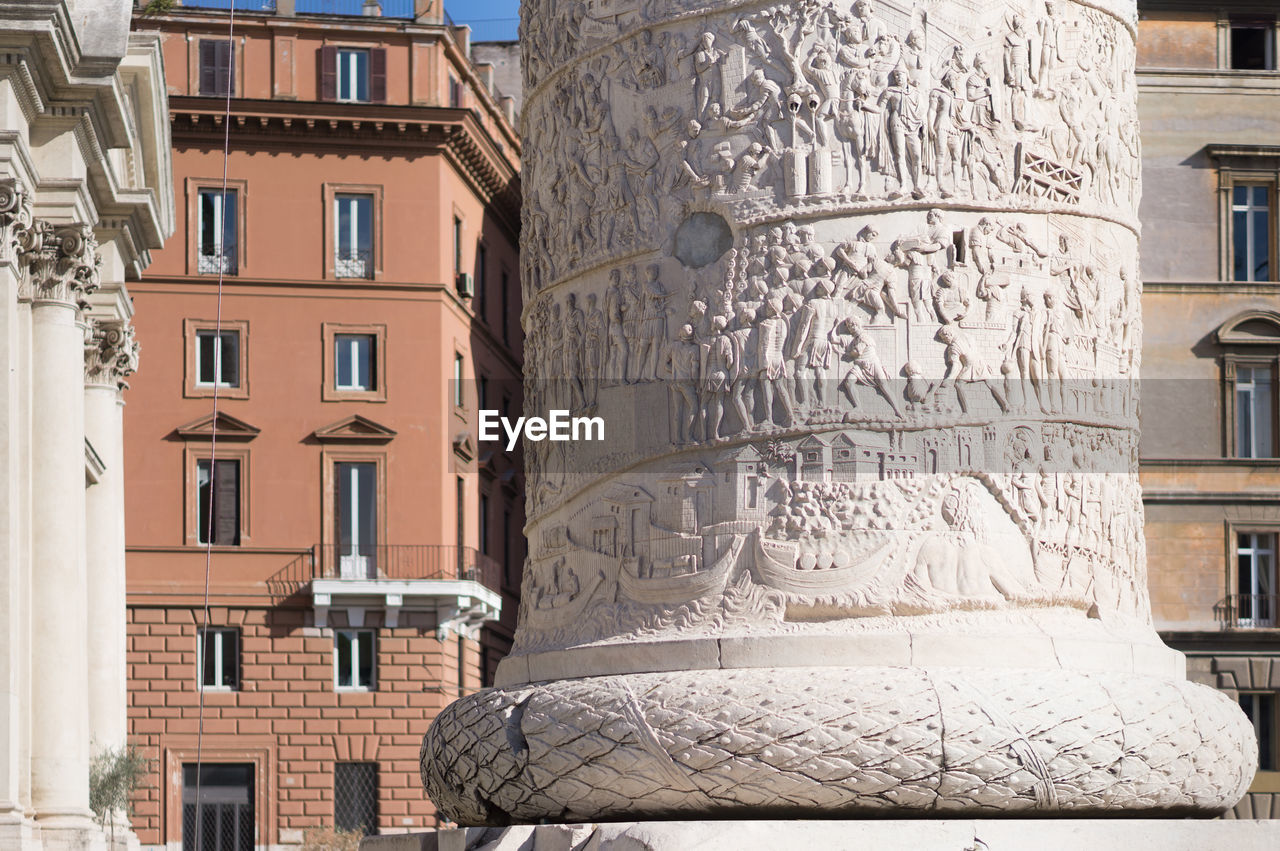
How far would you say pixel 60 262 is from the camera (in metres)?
24.8

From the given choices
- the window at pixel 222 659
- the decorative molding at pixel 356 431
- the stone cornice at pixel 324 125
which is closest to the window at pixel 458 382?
the decorative molding at pixel 356 431

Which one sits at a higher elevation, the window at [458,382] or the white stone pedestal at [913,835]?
the window at [458,382]

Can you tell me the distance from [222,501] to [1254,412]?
19.3 m

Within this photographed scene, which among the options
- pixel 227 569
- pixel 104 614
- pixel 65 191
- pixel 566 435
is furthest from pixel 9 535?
→ pixel 227 569

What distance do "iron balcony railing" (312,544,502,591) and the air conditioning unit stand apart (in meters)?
5.51

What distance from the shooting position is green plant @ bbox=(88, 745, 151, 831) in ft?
86.6

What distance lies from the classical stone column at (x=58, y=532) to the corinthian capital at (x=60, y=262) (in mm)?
12

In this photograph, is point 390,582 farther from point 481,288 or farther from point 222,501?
point 481,288

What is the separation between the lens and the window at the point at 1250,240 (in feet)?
122

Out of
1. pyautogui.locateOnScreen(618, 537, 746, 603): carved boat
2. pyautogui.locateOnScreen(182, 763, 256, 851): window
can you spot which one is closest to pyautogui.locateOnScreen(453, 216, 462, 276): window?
pyautogui.locateOnScreen(182, 763, 256, 851): window

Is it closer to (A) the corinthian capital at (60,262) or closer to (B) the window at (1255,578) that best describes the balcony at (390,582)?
(B) the window at (1255,578)

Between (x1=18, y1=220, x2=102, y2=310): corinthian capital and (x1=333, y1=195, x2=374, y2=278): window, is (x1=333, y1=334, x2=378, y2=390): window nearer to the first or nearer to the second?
(x1=333, y1=195, x2=374, y2=278): window

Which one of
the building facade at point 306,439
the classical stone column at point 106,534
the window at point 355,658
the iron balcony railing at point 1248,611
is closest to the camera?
the classical stone column at point 106,534

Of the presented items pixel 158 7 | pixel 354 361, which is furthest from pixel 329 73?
pixel 354 361
